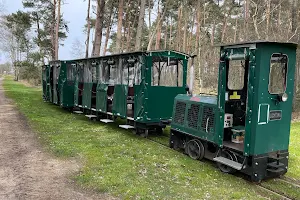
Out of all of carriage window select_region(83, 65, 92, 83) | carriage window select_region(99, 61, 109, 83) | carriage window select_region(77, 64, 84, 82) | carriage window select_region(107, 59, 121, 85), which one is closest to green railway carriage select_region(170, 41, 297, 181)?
carriage window select_region(107, 59, 121, 85)

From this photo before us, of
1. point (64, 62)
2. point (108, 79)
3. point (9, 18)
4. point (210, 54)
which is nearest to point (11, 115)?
point (64, 62)

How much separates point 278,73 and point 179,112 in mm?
2724

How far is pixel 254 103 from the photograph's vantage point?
17.0 ft

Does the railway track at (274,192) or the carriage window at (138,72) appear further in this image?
the carriage window at (138,72)

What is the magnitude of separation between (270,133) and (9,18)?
124 ft

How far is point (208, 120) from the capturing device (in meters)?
6.42

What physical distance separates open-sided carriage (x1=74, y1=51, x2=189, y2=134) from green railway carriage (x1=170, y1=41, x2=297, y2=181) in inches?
98.5

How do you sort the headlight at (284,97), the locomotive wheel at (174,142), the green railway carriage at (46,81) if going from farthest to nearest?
the green railway carriage at (46,81)
the locomotive wheel at (174,142)
the headlight at (284,97)

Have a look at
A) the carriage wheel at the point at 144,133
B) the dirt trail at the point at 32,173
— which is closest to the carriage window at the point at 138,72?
the carriage wheel at the point at 144,133

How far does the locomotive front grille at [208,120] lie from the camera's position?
632cm

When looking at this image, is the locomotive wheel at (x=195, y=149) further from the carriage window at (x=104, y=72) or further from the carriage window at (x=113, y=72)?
the carriage window at (x=104, y=72)

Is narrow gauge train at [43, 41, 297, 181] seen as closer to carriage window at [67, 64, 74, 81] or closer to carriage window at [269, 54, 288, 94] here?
carriage window at [269, 54, 288, 94]

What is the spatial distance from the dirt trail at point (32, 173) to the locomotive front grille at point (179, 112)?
9.50ft

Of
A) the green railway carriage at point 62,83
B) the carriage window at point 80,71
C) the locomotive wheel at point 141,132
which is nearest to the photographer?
the locomotive wheel at point 141,132
